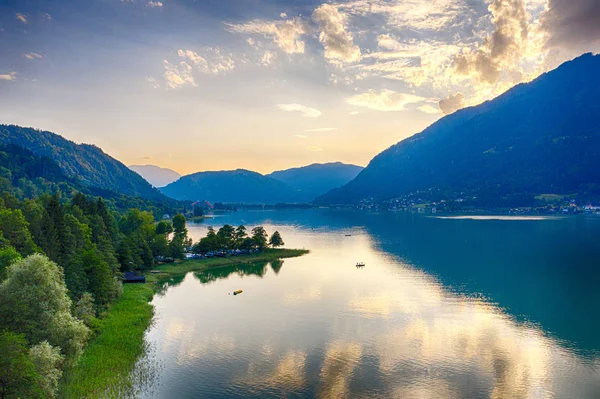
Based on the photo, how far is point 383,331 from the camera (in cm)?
6494

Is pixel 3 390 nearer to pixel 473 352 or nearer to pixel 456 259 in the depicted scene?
pixel 473 352

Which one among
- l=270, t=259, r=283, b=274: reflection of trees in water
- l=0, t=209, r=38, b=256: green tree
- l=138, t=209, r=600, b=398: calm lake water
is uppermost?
l=0, t=209, r=38, b=256: green tree

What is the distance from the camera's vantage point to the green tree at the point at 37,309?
40188 mm

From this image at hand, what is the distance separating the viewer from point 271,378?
157 feet

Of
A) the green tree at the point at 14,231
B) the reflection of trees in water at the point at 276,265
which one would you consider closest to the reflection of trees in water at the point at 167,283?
the reflection of trees in water at the point at 276,265

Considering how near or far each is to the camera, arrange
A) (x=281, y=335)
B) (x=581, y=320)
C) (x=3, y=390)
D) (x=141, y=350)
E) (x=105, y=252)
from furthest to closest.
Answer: (x=105, y=252)
(x=581, y=320)
(x=281, y=335)
(x=141, y=350)
(x=3, y=390)

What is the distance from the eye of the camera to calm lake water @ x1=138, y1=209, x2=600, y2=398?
152 ft

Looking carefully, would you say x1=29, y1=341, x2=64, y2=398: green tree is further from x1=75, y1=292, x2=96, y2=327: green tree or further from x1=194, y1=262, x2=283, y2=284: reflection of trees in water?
x1=194, y1=262, x2=283, y2=284: reflection of trees in water

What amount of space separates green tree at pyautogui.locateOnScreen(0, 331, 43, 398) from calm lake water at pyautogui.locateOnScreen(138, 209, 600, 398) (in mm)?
14639

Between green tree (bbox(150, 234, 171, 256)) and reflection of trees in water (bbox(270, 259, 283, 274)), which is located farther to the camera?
green tree (bbox(150, 234, 171, 256))

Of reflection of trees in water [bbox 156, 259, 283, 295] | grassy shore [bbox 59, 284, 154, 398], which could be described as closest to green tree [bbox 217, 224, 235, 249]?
reflection of trees in water [bbox 156, 259, 283, 295]

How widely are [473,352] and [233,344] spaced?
33.3 m

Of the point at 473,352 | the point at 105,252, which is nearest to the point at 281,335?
the point at 473,352

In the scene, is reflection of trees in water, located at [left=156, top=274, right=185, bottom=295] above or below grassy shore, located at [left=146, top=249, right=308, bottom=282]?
below
